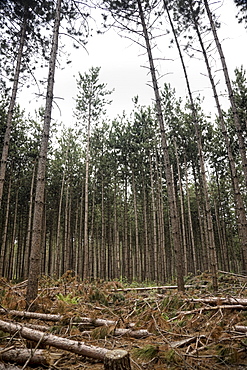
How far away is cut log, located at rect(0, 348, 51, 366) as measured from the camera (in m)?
2.53

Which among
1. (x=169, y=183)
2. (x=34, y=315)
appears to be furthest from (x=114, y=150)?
(x=34, y=315)

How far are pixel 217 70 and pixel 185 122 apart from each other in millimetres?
8097

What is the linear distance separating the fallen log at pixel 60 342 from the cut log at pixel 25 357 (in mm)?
128

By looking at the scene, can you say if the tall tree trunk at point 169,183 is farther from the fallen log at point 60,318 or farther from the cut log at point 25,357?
the cut log at point 25,357

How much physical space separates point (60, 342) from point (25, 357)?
355 mm

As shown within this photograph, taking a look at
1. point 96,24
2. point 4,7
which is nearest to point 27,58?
point 4,7

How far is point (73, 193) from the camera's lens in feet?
67.3

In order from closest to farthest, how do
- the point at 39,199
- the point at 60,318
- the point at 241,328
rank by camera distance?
the point at 241,328 → the point at 60,318 → the point at 39,199

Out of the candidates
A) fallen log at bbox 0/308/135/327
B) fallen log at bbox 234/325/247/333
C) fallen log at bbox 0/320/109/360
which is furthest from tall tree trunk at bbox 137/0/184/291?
fallen log at bbox 0/320/109/360

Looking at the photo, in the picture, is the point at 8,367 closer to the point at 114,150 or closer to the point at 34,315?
the point at 34,315

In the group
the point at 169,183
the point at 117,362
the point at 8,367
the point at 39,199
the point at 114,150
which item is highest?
the point at 114,150

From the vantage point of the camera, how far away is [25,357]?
2555 mm

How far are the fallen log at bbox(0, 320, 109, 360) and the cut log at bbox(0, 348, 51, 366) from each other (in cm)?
13

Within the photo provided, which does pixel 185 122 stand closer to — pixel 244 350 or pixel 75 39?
pixel 75 39
